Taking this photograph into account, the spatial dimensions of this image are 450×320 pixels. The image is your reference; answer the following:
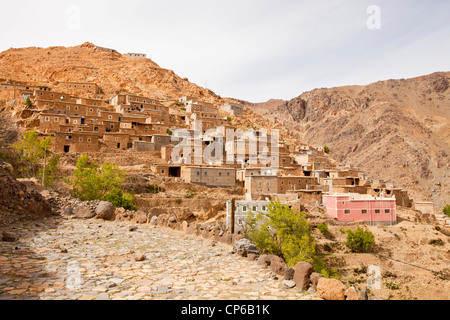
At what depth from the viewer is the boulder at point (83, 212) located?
12391mm

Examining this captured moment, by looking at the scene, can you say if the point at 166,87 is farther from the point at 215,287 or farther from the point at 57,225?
the point at 215,287

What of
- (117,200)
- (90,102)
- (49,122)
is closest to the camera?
(117,200)

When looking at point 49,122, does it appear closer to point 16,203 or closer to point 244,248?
point 16,203

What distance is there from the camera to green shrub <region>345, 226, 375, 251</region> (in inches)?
1081

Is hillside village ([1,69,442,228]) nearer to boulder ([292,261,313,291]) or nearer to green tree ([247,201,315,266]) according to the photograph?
green tree ([247,201,315,266])

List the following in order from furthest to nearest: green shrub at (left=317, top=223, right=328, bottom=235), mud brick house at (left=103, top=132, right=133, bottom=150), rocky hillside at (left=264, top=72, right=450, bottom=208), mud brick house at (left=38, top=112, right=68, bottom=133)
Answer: rocky hillside at (left=264, top=72, right=450, bottom=208) < mud brick house at (left=103, top=132, right=133, bottom=150) < mud brick house at (left=38, top=112, right=68, bottom=133) < green shrub at (left=317, top=223, right=328, bottom=235)

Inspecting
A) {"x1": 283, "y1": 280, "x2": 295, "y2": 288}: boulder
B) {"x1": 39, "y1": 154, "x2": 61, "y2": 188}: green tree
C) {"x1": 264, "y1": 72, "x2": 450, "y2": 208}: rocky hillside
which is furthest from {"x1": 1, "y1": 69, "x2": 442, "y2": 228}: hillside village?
{"x1": 264, "y1": 72, "x2": 450, "y2": 208}: rocky hillside

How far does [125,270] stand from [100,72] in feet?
251

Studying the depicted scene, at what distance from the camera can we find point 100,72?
2899 inches

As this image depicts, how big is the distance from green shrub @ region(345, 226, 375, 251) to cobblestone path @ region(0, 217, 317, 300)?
74.1ft

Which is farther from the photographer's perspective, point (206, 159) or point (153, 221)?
point (206, 159)

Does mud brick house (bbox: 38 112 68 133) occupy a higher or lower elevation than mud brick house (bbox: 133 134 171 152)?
higher

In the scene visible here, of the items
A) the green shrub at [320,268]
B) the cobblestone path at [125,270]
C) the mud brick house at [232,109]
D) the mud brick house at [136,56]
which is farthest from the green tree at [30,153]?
the mud brick house at [136,56]

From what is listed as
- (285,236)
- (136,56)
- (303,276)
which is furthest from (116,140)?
(136,56)
